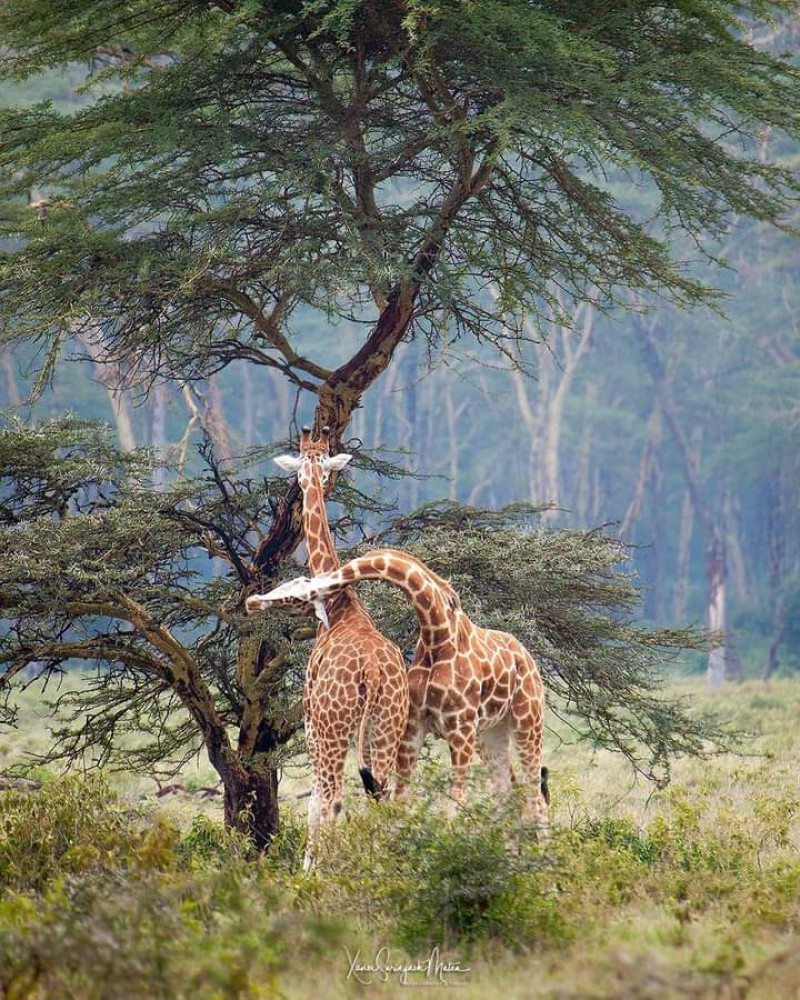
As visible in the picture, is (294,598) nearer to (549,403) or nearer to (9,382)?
(9,382)

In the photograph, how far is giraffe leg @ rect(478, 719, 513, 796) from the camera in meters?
9.68

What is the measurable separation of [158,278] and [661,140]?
13.6ft

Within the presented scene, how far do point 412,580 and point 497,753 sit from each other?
1700 mm

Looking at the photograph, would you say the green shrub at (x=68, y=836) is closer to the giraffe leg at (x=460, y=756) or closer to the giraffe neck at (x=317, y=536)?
the giraffe leg at (x=460, y=756)

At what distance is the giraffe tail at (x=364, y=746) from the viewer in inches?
337

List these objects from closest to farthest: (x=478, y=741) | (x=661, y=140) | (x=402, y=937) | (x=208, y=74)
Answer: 1. (x=402, y=937)
2. (x=478, y=741)
3. (x=661, y=140)
4. (x=208, y=74)

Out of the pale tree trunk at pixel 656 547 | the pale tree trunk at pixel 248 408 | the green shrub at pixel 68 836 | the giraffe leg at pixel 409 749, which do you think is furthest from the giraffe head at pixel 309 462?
the pale tree trunk at pixel 248 408

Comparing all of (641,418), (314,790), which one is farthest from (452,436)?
(314,790)

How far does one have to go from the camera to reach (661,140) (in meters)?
11.5

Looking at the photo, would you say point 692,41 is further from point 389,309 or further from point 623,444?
point 623,444

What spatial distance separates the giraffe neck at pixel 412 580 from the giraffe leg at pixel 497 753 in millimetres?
1012

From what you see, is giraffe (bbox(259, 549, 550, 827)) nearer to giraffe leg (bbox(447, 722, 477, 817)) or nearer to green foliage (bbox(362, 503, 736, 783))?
giraffe leg (bbox(447, 722, 477, 817))

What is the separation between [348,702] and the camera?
8.84 metres

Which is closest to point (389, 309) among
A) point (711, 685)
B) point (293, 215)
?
point (293, 215)
